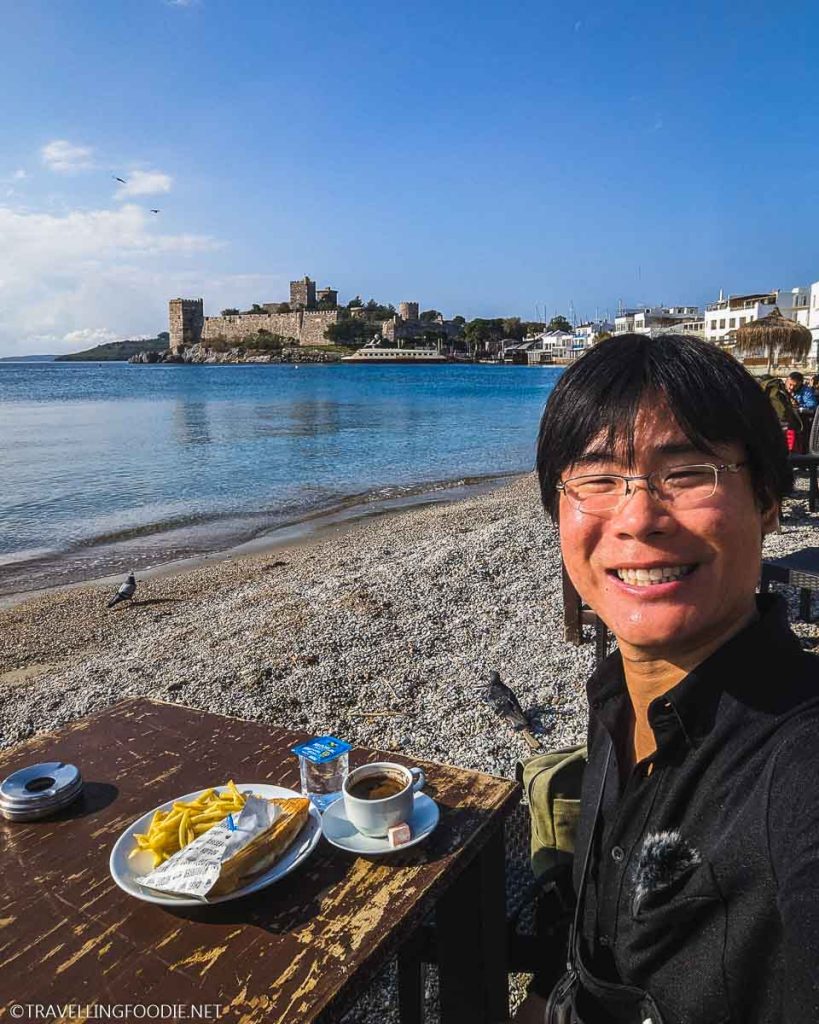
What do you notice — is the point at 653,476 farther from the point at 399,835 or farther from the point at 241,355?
the point at 241,355

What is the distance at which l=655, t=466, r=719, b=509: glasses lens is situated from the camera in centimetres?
130

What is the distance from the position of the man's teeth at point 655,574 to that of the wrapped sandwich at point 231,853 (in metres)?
0.90

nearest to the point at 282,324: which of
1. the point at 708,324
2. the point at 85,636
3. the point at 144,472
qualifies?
the point at 708,324

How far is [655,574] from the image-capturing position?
1311 millimetres

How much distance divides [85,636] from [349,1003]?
6.57 metres

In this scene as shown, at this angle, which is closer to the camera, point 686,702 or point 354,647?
point 686,702

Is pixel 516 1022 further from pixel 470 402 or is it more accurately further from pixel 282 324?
pixel 282 324

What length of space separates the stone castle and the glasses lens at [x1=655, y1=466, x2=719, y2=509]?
128058mm

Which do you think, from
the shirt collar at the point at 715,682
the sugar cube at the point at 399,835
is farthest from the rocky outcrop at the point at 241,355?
the shirt collar at the point at 715,682

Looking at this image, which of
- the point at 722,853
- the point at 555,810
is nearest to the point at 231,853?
the point at 722,853

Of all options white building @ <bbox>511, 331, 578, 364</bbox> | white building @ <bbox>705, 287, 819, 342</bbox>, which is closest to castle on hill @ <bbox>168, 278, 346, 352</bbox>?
white building @ <bbox>511, 331, 578, 364</bbox>

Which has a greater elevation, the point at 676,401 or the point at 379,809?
the point at 676,401

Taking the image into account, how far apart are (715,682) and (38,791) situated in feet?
5.18

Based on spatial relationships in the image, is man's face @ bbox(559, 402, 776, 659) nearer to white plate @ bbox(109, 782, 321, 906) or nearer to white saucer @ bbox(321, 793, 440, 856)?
white saucer @ bbox(321, 793, 440, 856)
